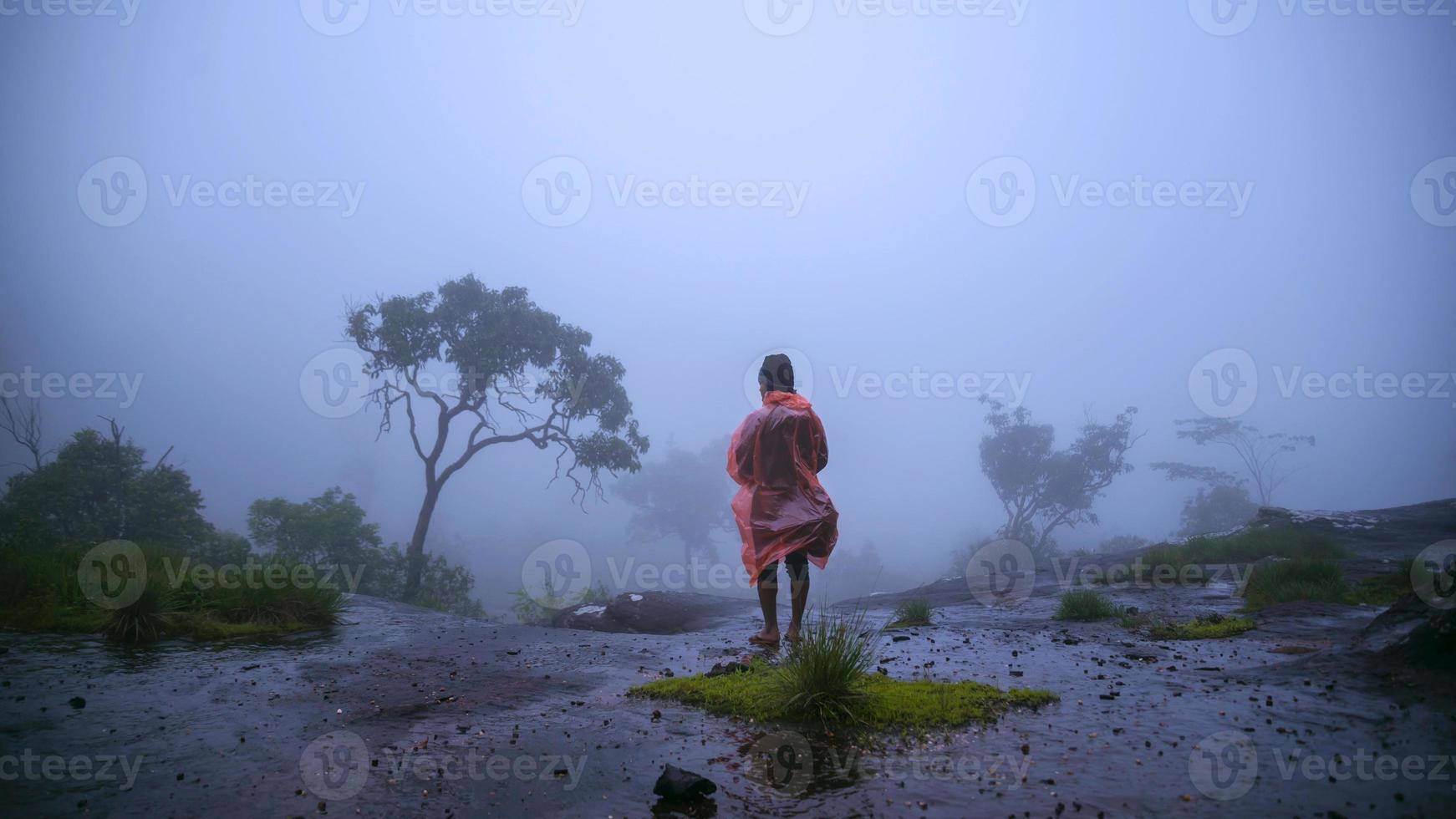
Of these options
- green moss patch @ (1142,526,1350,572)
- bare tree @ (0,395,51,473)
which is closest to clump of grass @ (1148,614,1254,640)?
green moss patch @ (1142,526,1350,572)

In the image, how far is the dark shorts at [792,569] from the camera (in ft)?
20.3

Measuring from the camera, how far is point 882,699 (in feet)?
12.1

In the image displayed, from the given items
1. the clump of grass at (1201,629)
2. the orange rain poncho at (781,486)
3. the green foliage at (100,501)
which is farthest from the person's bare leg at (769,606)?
the green foliage at (100,501)

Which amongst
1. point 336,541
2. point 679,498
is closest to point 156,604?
point 336,541

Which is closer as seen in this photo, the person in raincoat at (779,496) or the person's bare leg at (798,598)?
the person's bare leg at (798,598)

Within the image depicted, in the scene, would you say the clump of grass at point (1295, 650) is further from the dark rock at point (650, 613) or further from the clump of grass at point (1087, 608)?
the dark rock at point (650, 613)

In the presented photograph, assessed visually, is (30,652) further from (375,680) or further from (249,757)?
(249,757)

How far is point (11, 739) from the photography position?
3346mm

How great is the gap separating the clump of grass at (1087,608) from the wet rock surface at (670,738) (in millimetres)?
1922

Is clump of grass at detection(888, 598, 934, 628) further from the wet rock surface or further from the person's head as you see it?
the person's head

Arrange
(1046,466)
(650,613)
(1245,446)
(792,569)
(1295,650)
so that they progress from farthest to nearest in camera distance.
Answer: (1245,446) < (1046,466) < (650,613) < (792,569) < (1295,650)

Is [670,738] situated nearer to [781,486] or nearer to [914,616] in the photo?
[781,486]

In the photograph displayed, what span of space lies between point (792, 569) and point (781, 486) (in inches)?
32.1

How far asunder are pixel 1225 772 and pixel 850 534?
137m
